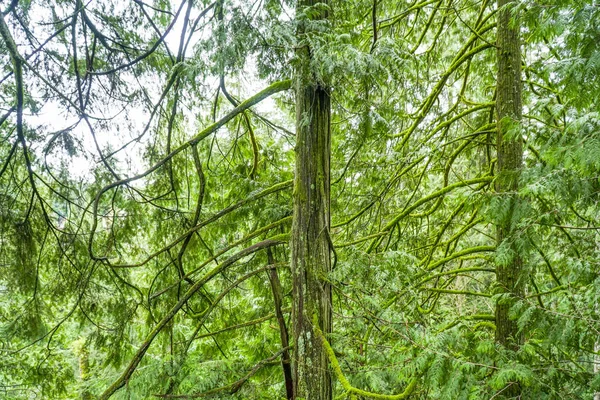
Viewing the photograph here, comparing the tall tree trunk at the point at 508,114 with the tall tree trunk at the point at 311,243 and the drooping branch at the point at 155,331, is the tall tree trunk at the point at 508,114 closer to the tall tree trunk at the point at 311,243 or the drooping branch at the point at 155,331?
the tall tree trunk at the point at 311,243

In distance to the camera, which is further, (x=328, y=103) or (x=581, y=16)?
(x=328, y=103)

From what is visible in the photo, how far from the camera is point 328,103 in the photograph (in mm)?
2484

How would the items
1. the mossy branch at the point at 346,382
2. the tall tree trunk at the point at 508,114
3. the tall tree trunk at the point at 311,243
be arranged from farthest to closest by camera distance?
1. the tall tree trunk at the point at 508,114
2. the tall tree trunk at the point at 311,243
3. the mossy branch at the point at 346,382

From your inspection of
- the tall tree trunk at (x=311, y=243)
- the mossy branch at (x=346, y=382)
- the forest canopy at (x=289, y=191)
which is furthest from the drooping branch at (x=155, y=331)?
the mossy branch at (x=346, y=382)

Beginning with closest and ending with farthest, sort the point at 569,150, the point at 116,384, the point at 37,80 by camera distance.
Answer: the point at 569,150 < the point at 116,384 < the point at 37,80

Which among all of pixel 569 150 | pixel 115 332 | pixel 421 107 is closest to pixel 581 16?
pixel 569 150

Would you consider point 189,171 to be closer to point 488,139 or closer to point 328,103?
point 328,103

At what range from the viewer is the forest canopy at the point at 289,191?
2.08 m

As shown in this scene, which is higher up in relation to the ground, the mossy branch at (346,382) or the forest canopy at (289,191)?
the forest canopy at (289,191)

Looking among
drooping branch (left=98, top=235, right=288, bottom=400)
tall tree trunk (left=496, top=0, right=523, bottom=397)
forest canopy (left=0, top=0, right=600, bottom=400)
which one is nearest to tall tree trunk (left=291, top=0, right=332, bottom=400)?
forest canopy (left=0, top=0, right=600, bottom=400)

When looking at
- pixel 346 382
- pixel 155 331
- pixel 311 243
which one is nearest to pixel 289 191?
pixel 311 243

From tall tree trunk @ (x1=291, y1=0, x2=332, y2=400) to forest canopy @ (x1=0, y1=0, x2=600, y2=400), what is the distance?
1 centimetres

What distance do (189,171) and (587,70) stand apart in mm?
2917

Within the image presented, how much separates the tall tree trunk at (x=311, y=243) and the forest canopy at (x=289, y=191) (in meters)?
0.01
